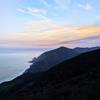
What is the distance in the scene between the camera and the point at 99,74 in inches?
2446

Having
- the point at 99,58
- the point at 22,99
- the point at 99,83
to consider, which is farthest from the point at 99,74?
the point at 99,58

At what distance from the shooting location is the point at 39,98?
45.9 meters

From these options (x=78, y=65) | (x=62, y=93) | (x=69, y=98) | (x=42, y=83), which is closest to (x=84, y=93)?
(x=69, y=98)

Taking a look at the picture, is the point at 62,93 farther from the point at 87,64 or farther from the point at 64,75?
the point at 87,64

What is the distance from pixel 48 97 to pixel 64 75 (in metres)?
35.9

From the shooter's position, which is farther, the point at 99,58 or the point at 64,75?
the point at 99,58

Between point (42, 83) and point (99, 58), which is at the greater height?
point (99, 58)

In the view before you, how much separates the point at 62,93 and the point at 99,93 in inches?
384

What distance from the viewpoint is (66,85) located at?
196ft

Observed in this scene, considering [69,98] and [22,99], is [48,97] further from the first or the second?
[22,99]

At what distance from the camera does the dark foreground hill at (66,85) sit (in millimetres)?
44531

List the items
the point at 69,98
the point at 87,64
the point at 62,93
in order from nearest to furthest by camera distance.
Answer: the point at 69,98, the point at 62,93, the point at 87,64

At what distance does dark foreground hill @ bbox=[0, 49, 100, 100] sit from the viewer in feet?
146

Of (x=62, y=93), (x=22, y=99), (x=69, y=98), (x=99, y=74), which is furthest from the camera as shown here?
(x=99, y=74)
